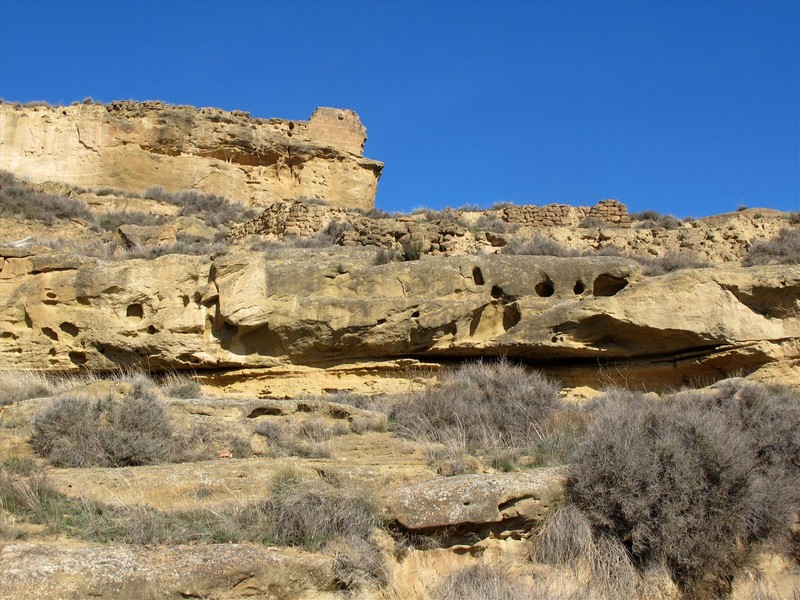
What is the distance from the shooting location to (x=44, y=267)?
12539 millimetres

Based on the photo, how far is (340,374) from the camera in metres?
12.1

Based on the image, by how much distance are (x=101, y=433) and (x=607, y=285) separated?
Answer: 8013 millimetres

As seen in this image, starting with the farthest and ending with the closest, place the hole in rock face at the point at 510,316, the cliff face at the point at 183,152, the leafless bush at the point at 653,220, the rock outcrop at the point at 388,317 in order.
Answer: the cliff face at the point at 183,152 → the leafless bush at the point at 653,220 → the hole in rock face at the point at 510,316 → the rock outcrop at the point at 388,317

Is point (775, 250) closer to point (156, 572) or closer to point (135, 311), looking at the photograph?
point (135, 311)

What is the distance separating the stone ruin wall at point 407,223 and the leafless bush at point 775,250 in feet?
10.7

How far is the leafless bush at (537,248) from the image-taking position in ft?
49.9

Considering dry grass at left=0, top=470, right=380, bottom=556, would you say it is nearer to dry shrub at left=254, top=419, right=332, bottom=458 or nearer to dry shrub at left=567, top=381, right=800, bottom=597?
dry shrub at left=254, top=419, right=332, bottom=458

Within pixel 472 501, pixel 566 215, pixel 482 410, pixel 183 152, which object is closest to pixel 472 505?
pixel 472 501

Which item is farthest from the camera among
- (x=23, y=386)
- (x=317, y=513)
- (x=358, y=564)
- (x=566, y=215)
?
(x=566, y=215)

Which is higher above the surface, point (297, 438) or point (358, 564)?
point (297, 438)

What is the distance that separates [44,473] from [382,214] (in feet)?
49.0

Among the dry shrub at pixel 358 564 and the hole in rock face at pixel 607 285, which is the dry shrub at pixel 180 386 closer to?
the dry shrub at pixel 358 564

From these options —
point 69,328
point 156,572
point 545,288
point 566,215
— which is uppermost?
point 566,215

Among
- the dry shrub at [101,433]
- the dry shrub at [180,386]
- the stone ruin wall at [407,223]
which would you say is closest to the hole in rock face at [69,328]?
the dry shrub at [180,386]
